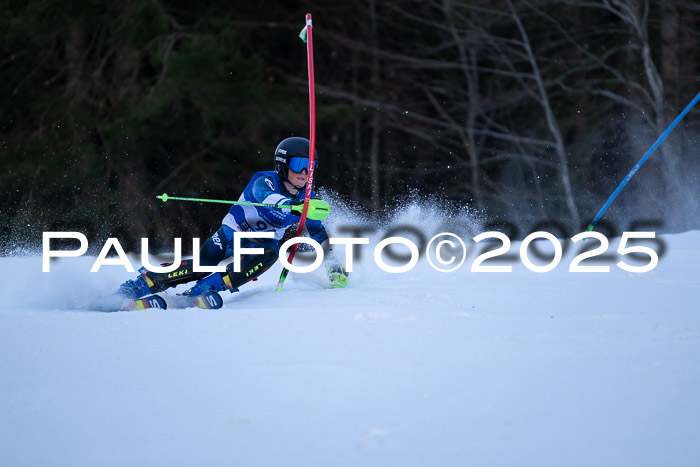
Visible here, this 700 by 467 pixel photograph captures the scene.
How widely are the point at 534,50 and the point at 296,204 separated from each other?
40.6 feet

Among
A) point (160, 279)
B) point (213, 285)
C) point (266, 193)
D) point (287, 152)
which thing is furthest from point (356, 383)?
point (287, 152)

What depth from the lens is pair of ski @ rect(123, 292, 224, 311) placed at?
17.8ft

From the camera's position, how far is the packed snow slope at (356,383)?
287cm

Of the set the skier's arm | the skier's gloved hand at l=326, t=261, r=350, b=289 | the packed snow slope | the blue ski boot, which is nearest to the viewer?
the packed snow slope

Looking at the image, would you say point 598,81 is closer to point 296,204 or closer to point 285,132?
point 285,132

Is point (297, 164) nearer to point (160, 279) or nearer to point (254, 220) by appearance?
point (254, 220)

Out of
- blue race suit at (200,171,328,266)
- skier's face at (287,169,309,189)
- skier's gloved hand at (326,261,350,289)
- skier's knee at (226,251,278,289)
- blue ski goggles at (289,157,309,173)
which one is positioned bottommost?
skier's gloved hand at (326,261,350,289)

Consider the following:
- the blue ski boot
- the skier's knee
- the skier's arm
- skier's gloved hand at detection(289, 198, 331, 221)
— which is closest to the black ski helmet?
the skier's arm

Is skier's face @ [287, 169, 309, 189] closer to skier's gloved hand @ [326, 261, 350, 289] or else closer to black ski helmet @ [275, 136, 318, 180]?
black ski helmet @ [275, 136, 318, 180]

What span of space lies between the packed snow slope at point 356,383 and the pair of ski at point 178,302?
26 centimetres

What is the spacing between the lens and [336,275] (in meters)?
6.41

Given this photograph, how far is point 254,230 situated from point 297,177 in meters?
0.49

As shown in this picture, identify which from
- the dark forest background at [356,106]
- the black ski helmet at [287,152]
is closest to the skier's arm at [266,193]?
the black ski helmet at [287,152]

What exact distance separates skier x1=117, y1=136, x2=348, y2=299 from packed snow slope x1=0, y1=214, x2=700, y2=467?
383 millimetres
